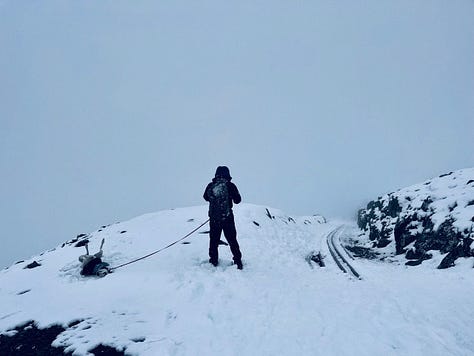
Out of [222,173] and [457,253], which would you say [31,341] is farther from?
[457,253]

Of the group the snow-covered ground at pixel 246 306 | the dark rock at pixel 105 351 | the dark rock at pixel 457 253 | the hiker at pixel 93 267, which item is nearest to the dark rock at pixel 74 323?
the snow-covered ground at pixel 246 306

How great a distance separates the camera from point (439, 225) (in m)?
12.3

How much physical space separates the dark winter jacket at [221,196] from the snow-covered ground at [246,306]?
1.80m

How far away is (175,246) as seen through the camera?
13.1 m

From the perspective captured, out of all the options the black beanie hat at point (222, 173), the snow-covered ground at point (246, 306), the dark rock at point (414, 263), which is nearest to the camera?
the snow-covered ground at point (246, 306)

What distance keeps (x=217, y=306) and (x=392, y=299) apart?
3983mm

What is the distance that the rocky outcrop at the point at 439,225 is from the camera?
35.0 ft

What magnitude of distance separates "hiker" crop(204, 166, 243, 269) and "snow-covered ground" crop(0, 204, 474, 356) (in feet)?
1.89

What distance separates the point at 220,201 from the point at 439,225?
346 inches

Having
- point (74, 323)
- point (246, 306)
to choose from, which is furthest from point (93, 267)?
point (246, 306)

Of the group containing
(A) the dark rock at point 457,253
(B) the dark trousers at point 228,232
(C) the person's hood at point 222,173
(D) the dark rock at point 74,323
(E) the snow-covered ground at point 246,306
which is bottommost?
(A) the dark rock at point 457,253

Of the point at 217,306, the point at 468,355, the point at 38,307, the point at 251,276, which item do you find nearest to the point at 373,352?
the point at 468,355

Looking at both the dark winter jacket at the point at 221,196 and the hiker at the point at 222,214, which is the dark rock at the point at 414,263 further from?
the dark winter jacket at the point at 221,196

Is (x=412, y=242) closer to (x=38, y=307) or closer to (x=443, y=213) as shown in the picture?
(x=443, y=213)
